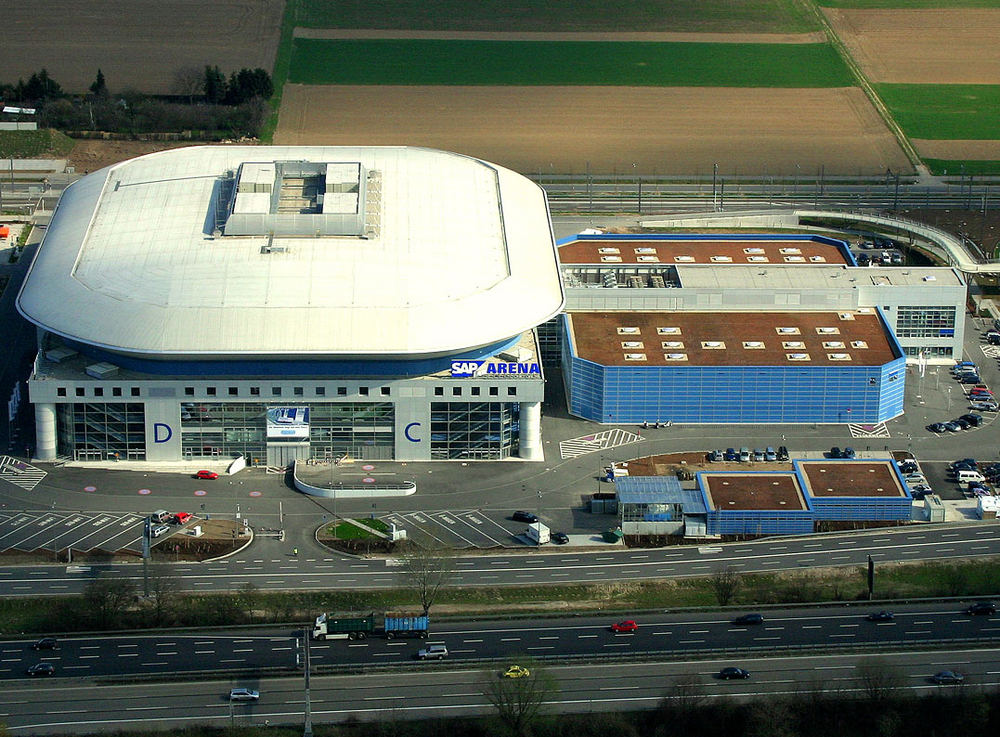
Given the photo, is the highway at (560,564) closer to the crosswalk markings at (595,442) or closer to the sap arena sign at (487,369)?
the crosswalk markings at (595,442)

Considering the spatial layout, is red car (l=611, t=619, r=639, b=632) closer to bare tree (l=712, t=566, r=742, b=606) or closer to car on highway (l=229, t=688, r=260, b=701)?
bare tree (l=712, t=566, r=742, b=606)

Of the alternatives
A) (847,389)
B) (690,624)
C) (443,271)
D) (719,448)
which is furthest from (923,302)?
(690,624)

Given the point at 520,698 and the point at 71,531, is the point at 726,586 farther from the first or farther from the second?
the point at 71,531

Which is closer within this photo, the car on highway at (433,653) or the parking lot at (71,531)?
the car on highway at (433,653)

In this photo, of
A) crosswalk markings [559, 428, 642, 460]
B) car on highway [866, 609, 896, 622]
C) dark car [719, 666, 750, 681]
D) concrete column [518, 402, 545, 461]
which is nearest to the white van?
car on highway [866, 609, 896, 622]

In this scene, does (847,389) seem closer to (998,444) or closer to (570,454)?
(998,444)

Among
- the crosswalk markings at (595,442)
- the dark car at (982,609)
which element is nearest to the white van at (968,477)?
the dark car at (982,609)
